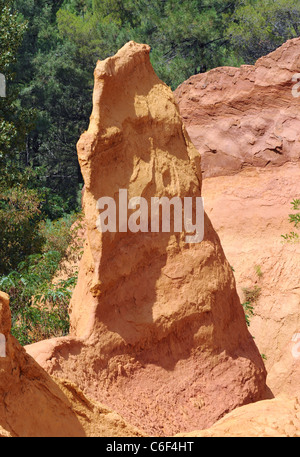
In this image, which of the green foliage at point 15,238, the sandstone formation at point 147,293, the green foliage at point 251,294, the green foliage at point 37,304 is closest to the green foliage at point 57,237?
the green foliage at point 15,238

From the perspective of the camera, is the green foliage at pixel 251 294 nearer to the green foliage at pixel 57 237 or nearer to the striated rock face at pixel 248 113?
the striated rock face at pixel 248 113

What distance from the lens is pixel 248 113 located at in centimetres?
1372

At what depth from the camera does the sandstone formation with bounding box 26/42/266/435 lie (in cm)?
560

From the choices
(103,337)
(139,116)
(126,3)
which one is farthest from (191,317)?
(126,3)

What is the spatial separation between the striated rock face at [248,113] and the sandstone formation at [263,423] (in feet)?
27.4

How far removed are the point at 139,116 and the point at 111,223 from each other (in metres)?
0.95

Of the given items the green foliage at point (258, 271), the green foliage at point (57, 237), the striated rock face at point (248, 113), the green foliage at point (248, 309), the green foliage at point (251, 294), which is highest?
the striated rock face at point (248, 113)

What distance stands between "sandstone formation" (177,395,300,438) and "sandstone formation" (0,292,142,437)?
2.10 ft

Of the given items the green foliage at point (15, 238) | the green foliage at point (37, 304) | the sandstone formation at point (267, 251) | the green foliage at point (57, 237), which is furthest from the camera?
the green foliage at point (57, 237)

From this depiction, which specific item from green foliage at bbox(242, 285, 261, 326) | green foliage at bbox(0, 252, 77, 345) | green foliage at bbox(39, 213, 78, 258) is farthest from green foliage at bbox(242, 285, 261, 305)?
green foliage at bbox(39, 213, 78, 258)

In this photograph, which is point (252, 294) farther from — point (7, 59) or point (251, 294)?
point (7, 59)

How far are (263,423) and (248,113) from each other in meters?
9.62

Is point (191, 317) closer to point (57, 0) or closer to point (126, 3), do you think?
point (126, 3)

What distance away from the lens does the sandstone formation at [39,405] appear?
4.29 metres
